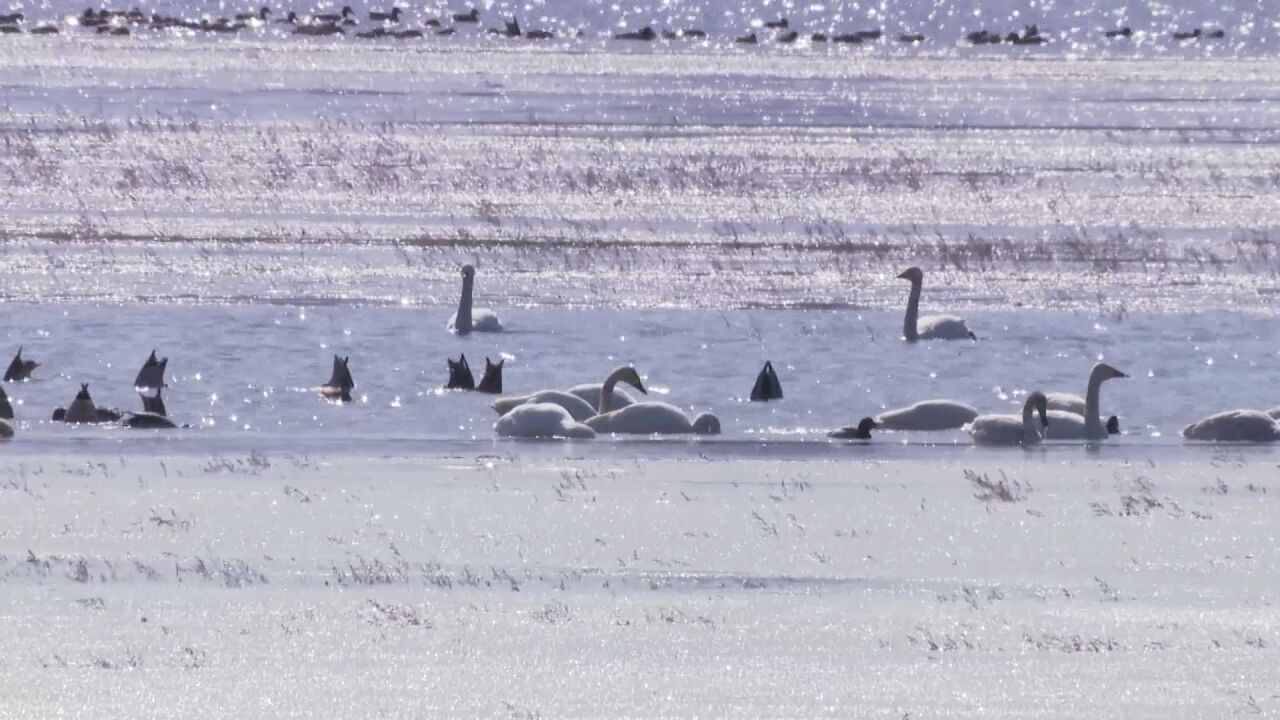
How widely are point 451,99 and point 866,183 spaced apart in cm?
1886

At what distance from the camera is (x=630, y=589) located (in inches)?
335

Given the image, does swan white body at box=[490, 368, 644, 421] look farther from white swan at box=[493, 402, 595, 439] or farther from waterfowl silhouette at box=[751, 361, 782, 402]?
waterfowl silhouette at box=[751, 361, 782, 402]

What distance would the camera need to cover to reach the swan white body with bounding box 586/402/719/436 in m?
13.7

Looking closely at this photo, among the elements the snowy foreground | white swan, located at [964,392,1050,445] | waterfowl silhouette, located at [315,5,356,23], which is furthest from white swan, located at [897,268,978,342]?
waterfowl silhouette, located at [315,5,356,23]

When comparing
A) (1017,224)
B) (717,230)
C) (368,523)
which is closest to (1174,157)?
(1017,224)

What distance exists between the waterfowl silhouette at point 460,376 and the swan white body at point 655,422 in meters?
2.03

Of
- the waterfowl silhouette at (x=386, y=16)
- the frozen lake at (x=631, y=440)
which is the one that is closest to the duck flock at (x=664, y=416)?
the frozen lake at (x=631, y=440)

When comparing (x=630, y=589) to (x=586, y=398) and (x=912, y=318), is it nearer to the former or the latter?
(x=586, y=398)

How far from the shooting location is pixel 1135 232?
26.4 meters

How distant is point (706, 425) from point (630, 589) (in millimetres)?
5253

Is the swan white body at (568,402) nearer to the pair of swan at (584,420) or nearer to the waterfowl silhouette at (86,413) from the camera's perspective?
the pair of swan at (584,420)

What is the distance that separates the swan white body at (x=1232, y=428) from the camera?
44.4 feet

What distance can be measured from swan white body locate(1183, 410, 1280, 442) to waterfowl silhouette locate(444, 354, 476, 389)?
4637 mm

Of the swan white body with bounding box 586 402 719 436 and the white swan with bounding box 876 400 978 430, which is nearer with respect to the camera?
the swan white body with bounding box 586 402 719 436
